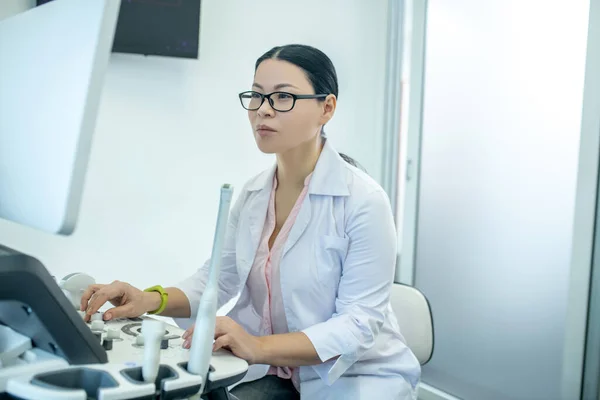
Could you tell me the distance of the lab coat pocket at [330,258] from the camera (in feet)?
4.18

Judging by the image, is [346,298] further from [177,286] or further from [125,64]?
[125,64]

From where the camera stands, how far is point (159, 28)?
87.5 inches

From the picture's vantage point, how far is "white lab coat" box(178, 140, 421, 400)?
3.97 ft

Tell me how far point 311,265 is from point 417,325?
0.40 m

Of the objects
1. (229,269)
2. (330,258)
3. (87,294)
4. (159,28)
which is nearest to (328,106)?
(330,258)

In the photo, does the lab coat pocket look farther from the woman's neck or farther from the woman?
the woman's neck

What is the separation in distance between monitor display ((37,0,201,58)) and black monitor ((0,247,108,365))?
60.6 inches

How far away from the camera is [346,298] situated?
1247 millimetres

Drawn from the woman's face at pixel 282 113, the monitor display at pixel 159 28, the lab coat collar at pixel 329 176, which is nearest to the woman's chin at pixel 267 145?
the woman's face at pixel 282 113

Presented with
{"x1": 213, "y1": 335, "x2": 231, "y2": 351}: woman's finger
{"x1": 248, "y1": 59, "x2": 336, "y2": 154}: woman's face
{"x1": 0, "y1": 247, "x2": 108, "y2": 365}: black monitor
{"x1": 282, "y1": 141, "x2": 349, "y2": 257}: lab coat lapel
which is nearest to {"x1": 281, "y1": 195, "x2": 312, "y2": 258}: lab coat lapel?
{"x1": 282, "y1": 141, "x2": 349, "y2": 257}: lab coat lapel

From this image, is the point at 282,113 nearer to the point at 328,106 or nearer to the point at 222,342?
the point at 328,106

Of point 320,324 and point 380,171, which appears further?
point 380,171

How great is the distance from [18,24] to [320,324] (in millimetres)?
743

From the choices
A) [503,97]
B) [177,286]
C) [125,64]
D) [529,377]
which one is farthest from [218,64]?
[529,377]
